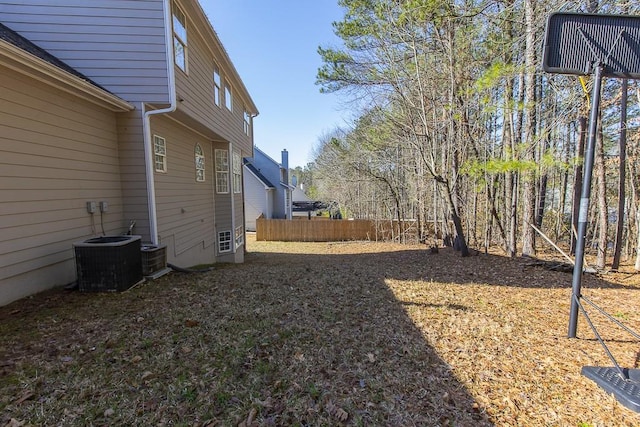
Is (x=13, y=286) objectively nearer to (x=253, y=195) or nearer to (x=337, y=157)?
(x=337, y=157)

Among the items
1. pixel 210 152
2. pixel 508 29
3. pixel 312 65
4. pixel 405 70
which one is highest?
pixel 312 65

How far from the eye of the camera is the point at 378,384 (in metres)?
2.47

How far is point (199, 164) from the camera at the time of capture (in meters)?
9.10

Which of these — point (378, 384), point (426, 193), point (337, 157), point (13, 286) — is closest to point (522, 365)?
point (378, 384)

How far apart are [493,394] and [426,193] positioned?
37.0 ft

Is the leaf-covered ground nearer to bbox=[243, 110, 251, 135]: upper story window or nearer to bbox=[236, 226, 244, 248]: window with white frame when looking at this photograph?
bbox=[236, 226, 244, 248]: window with white frame

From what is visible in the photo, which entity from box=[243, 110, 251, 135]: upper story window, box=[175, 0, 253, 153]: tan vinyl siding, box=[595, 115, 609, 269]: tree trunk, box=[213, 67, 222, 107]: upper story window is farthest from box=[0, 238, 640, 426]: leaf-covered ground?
box=[243, 110, 251, 135]: upper story window

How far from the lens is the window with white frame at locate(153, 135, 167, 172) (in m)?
6.09

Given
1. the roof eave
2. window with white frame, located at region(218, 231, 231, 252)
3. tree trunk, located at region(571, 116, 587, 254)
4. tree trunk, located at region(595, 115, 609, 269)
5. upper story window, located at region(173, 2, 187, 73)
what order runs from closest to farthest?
the roof eave < upper story window, located at region(173, 2, 187, 73) < tree trunk, located at region(595, 115, 609, 269) < tree trunk, located at region(571, 116, 587, 254) < window with white frame, located at region(218, 231, 231, 252)

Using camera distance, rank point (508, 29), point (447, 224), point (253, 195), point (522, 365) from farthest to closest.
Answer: point (253, 195) < point (447, 224) < point (508, 29) < point (522, 365)

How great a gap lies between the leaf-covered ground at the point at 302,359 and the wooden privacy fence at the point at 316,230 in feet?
45.0

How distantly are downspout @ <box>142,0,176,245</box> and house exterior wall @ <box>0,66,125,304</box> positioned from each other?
2.26 ft

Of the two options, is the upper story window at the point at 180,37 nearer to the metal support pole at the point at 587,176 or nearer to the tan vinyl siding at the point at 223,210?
the tan vinyl siding at the point at 223,210

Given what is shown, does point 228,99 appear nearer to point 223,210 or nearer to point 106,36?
point 223,210
